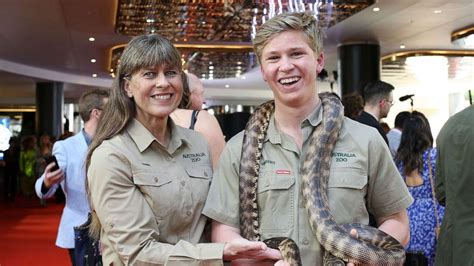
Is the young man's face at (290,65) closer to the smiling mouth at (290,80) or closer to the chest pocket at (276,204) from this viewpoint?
the smiling mouth at (290,80)

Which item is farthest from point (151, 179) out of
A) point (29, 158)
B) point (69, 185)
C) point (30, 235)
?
point (29, 158)

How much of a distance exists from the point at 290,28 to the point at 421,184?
10.9 ft

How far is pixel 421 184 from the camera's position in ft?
16.0

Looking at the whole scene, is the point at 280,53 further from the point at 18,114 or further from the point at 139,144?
the point at 18,114

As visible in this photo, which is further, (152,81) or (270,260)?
(152,81)

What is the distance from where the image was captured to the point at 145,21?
12820 mm

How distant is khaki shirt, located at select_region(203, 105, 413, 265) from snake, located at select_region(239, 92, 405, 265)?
3cm

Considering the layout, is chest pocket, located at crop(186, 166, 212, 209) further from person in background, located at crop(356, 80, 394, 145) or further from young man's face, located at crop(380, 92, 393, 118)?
young man's face, located at crop(380, 92, 393, 118)

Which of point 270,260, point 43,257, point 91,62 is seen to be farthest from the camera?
point 91,62

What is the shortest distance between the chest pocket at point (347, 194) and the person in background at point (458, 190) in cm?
104

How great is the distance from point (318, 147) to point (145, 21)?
37.2 feet

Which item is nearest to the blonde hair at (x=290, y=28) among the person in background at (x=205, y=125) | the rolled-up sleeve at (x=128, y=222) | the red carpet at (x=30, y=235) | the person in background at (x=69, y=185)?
the rolled-up sleeve at (x=128, y=222)

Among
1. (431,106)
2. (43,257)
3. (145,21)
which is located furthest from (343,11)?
(431,106)

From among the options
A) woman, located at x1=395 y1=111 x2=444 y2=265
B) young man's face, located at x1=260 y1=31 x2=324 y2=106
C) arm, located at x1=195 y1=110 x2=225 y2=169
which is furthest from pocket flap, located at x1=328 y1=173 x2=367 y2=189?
woman, located at x1=395 y1=111 x2=444 y2=265
